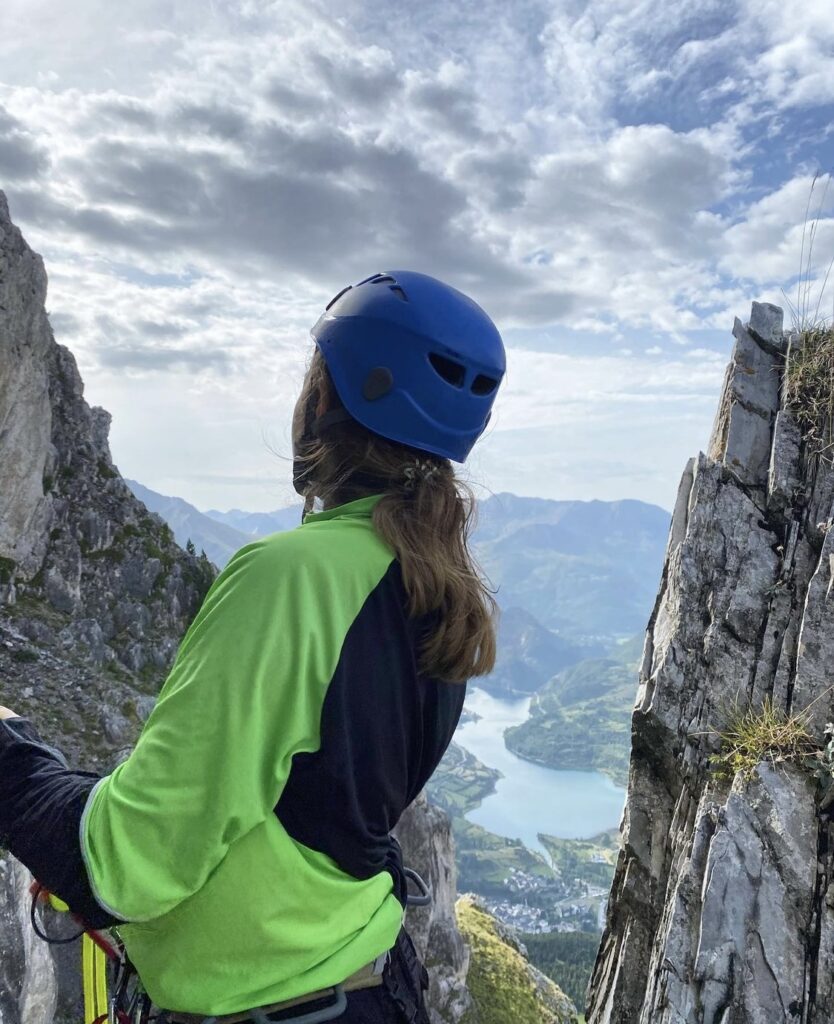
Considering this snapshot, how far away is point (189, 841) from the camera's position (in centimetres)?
218

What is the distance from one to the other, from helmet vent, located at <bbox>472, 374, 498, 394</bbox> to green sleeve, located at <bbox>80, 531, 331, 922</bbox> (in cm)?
164

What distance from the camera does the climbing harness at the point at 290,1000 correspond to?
2.58m

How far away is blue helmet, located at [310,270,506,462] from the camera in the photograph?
10.4 ft

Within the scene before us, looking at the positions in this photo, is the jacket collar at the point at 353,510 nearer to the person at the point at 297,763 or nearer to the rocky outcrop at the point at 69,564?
the person at the point at 297,763

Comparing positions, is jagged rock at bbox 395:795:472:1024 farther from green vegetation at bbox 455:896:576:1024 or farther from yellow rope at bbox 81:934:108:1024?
yellow rope at bbox 81:934:108:1024

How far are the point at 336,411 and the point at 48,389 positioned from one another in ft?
111

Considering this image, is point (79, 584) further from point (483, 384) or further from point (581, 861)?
point (581, 861)

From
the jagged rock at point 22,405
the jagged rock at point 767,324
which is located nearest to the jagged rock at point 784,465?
the jagged rock at point 767,324

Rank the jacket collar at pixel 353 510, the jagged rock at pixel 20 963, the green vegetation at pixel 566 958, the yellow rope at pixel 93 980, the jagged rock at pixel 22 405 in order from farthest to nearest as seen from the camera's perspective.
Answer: the green vegetation at pixel 566 958 → the jagged rock at pixel 22 405 → the jagged rock at pixel 20 963 → the yellow rope at pixel 93 980 → the jacket collar at pixel 353 510

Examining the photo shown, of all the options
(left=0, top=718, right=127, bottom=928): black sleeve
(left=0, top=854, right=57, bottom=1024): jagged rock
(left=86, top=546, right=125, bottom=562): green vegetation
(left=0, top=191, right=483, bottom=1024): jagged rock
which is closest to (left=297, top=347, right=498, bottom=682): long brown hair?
(left=0, top=718, right=127, bottom=928): black sleeve

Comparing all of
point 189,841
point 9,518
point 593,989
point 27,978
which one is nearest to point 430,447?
point 189,841

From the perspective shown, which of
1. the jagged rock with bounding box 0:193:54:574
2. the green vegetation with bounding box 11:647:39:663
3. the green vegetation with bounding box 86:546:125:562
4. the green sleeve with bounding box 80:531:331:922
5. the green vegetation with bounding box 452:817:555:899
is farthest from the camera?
the green vegetation with bounding box 452:817:555:899

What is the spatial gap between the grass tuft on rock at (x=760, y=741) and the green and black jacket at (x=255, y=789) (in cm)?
743

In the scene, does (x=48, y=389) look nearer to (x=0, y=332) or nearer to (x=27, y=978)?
(x=0, y=332)
